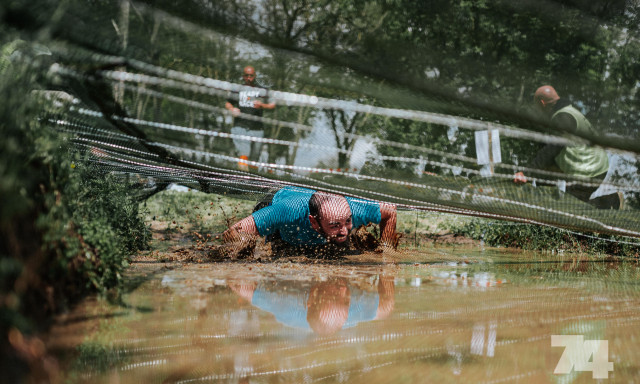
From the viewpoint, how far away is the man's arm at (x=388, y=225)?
650 cm

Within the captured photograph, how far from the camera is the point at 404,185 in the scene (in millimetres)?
4414

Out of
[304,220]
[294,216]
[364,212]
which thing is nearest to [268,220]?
[294,216]

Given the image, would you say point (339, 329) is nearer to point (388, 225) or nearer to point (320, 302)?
point (320, 302)

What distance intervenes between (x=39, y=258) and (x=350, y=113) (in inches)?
87.3

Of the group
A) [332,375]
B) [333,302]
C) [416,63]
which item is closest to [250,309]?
[333,302]

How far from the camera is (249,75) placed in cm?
338

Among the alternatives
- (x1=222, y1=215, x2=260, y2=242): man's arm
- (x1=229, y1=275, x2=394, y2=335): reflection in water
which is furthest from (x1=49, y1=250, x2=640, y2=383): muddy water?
(x1=222, y1=215, x2=260, y2=242): man's arm

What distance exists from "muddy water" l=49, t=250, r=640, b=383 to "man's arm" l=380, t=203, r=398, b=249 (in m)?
2.11

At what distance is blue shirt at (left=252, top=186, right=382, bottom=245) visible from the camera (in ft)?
18.9

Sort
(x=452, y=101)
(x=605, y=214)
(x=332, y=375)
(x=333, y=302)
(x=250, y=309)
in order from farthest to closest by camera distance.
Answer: (x=605, y=214), (x=452, y=101), (x=333, y=302), (x=250, y=309), (x=332, y=375)

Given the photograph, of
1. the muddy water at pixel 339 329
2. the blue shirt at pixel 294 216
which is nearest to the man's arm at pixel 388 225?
the blue shirt at pixel 294 216

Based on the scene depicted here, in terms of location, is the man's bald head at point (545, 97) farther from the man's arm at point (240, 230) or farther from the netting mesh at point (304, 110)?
the man's arm at point (240, 230)

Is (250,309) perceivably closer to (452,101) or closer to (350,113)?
(350,113)

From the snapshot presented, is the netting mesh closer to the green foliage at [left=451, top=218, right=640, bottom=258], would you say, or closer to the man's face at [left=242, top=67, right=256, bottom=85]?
the man's face at [left=242, top=67, right=256, bottom=85]
